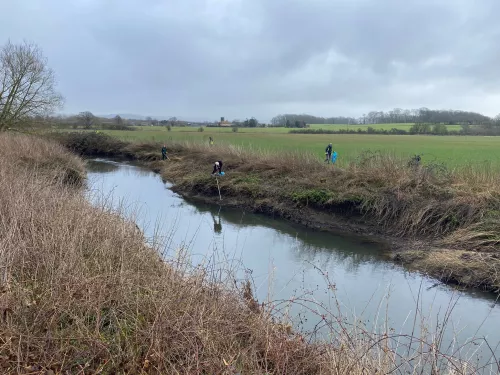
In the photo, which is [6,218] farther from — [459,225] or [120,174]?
[120,174]

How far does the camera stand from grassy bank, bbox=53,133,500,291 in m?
9.20

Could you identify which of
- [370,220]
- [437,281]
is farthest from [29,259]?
[370,220]

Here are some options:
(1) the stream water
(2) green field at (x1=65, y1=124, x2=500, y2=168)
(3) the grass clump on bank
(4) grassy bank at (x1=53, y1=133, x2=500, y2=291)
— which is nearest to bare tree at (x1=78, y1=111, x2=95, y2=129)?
(2) green field at (x1=65, y1=124, x2=500, y2=168)

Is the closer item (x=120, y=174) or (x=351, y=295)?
(x=351, y=295)

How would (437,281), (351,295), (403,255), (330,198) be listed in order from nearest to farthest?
(351,295)
(437,281)
(403,255)
(330,198)

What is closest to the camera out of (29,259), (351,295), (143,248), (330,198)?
(29,259)

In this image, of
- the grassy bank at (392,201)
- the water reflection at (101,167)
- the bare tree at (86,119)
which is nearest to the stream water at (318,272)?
the grassy bank at (392,201)

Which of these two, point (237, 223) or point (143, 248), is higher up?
point (143, 248)

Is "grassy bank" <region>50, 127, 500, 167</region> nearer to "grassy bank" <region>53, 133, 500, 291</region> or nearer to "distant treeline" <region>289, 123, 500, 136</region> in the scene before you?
"grassy bank" <region>53, 133, 500, 291</region>

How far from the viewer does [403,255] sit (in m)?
9.84

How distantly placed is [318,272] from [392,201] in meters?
5.21

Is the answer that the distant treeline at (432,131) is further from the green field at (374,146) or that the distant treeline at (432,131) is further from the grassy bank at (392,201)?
the grassy bank at (392,201)

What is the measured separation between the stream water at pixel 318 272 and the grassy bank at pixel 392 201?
2.35ft

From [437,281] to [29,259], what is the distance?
7.97m
